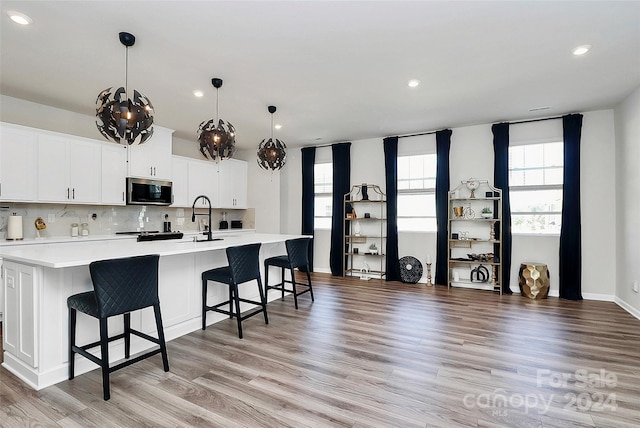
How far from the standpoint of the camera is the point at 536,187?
5031 millimetres

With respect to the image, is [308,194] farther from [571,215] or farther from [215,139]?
[571,215]

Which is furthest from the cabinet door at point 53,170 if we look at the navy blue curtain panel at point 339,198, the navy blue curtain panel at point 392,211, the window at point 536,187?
the window at point 536,187

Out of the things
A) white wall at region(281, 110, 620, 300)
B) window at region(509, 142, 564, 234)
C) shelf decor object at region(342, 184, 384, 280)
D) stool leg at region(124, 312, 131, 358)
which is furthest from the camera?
shelf decor object at region(342, 184, 384, 280)

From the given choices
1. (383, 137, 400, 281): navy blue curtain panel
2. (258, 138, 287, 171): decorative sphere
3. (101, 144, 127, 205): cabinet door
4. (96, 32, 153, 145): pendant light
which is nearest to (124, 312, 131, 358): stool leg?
(96, 32, 153, 145): pendant light

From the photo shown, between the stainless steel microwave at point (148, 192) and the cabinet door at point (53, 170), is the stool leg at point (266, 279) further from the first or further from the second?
the cabinet door at point (53, 170)

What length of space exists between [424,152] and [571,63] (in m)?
2.77

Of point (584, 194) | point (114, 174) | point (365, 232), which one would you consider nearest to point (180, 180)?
point (114, 174)

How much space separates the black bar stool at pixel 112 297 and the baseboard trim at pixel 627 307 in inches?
206

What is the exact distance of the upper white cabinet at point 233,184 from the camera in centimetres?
694

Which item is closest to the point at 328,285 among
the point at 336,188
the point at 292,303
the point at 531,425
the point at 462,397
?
the point at 292,303

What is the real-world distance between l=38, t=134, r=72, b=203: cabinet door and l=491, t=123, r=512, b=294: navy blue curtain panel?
6.41 meters

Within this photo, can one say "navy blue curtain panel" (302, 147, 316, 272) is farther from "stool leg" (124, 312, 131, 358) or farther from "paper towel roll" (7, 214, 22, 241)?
"paper towel roll" (7, 214, 22, 241)

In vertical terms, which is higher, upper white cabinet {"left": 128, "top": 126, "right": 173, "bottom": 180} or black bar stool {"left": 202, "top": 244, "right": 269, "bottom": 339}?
upper white cabinet {"left": 128, "top": 126, "right": 173, "bottom": 180}

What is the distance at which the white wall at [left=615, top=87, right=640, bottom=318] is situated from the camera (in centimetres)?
389
